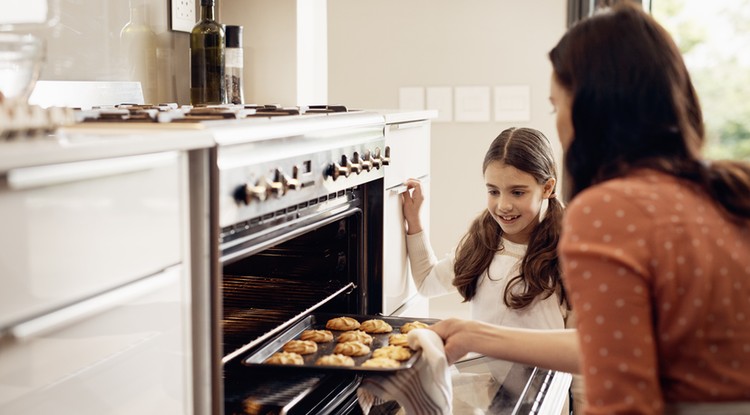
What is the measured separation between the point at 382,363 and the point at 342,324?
0.27 meters

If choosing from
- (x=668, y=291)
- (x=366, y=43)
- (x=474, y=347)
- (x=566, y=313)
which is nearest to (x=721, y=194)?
(x=668, y=291)

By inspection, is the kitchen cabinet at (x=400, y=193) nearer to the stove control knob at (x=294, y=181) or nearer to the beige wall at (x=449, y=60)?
the stove control knob at (x=294, y=181)

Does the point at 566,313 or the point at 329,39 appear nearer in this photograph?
the point at 566,313

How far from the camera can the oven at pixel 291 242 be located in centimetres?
128

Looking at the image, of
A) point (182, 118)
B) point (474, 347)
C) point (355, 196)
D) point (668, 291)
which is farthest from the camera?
point (355, 196)

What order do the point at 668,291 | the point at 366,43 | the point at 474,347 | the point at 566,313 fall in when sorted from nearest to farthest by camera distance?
1. the point at 668,291
2. the point at 474,347
3. the point at 566,313
4. the point at 366,43

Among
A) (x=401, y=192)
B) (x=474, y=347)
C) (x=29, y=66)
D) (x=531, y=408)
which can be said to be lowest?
(x=531, y=408)

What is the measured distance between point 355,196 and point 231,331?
0.47m

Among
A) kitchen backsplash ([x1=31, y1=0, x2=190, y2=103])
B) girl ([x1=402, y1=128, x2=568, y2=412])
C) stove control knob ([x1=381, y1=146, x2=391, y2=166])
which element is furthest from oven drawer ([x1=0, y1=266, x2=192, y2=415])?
girl ([x1=402, y1=128, x2=568, y2=412])

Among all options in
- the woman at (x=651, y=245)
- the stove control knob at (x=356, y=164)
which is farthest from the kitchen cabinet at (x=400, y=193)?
the woman at (x=651, y=245)

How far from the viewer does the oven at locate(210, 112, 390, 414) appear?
50.4 inches

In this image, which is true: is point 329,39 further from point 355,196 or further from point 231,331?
point 231,331

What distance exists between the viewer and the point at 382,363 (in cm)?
151

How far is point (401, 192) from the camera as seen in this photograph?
7.35ft
